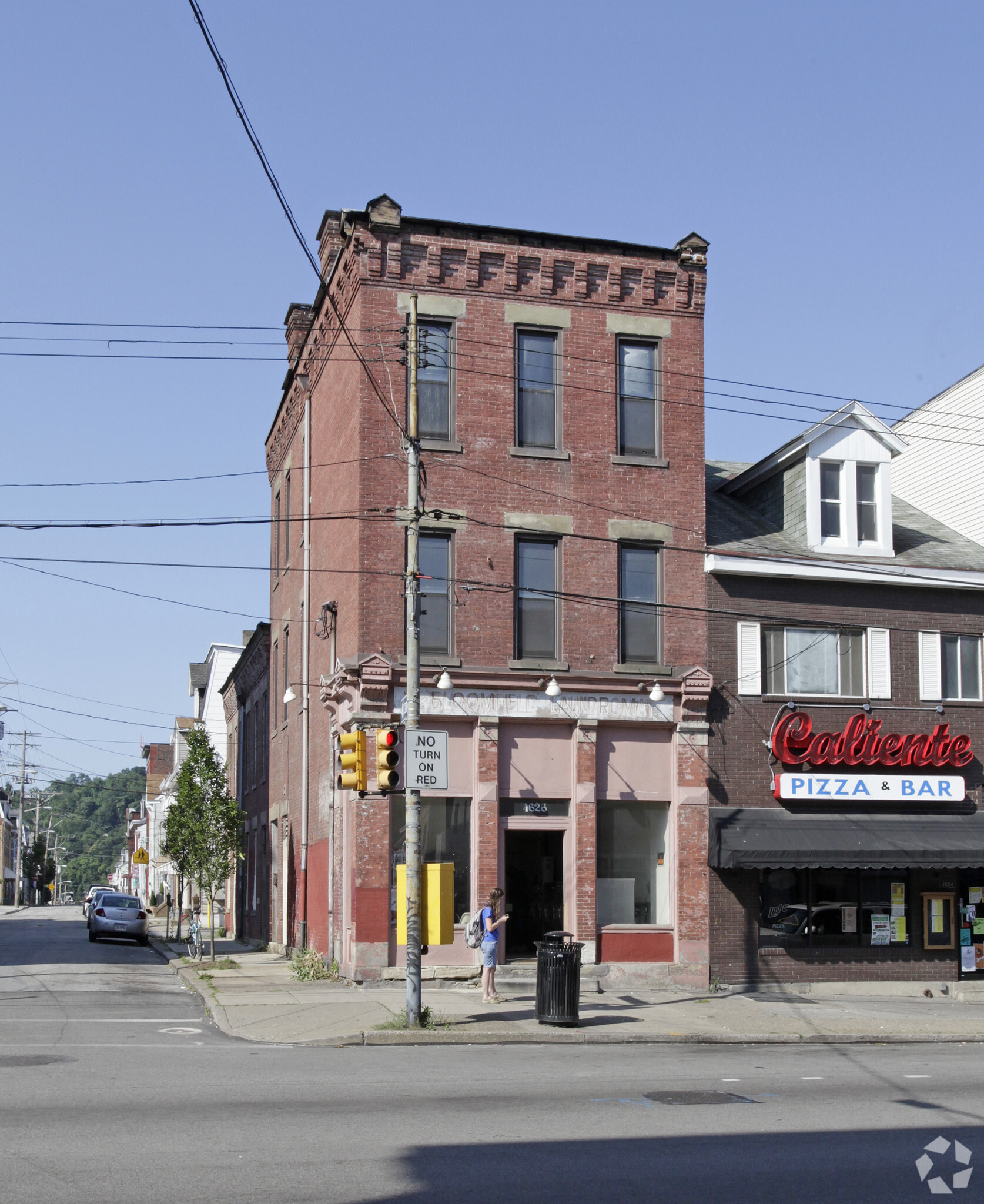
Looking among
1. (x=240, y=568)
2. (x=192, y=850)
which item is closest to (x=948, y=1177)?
(x=240, y=568)

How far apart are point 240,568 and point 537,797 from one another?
6662mm

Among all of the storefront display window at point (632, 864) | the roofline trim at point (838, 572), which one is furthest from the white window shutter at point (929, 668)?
the storefront display window at point (632, 864)

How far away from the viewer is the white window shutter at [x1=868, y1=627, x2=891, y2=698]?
84.5 feet

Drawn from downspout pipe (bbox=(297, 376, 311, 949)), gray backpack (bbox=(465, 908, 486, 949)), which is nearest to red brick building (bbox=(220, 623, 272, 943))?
downspout pipe (bbox=(297, 376, 311, 949))

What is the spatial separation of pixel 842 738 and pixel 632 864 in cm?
444

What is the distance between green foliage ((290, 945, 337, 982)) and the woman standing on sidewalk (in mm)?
4870

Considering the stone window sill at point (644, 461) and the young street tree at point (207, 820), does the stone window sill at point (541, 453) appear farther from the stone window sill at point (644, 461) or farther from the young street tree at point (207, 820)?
the young street tree at point (207, 820)

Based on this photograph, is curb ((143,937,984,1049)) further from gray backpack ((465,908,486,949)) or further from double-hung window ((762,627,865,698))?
double-hung window ((762,627,865,698))

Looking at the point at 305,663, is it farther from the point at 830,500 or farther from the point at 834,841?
the point at 834,841

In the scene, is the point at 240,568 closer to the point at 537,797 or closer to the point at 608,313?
the point at 537,797

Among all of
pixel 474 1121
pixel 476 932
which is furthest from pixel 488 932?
pixel 474 1121

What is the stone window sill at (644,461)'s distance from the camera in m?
25.0

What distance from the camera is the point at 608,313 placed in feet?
83.3

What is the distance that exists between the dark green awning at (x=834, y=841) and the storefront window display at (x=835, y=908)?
0.54m
